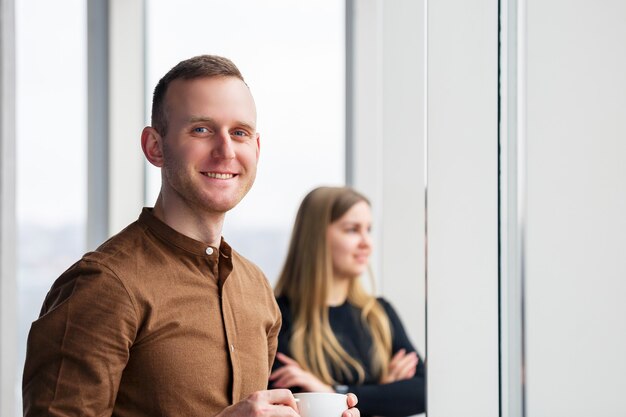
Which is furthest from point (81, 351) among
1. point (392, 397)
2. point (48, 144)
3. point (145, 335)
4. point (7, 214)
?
point (48, 144)

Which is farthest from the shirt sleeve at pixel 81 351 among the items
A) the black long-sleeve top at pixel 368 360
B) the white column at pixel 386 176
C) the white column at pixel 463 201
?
the black long-sleeve top at pixel 368 360

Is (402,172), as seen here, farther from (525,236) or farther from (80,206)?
(525,236)

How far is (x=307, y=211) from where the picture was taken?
5.86ft

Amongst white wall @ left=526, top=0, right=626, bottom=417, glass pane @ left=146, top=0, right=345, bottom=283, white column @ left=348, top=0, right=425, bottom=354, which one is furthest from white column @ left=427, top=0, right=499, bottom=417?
glass pane @ left=146, top=0, right=345, bottom=283

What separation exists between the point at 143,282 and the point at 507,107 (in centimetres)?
32

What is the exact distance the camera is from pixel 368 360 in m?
1.68

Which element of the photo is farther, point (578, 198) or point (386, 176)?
point (386, 176)

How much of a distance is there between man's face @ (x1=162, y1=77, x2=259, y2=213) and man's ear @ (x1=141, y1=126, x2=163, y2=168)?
→ 1 cm

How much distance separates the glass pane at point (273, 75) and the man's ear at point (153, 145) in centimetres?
110

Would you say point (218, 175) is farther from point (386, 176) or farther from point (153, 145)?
point (386, 176)

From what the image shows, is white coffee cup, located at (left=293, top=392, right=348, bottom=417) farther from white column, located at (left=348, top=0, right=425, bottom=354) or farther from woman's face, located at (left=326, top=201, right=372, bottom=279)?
woman's face, located at (left=326, top=201, right=372, bottom=279)

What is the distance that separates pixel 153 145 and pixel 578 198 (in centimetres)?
35

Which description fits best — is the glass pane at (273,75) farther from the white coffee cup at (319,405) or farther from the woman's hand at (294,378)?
the white coffee cup at (319,405)

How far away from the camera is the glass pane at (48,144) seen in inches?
69.6
